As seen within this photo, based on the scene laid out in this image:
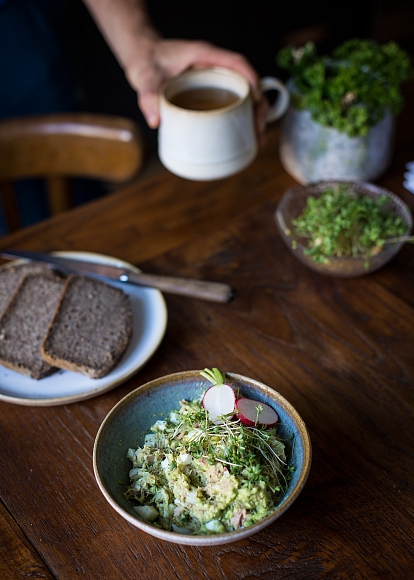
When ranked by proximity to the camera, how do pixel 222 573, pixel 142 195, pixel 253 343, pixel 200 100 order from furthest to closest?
pixel 142 195 < pixel 200 100 < pixel 253 343 < pixel 222 573

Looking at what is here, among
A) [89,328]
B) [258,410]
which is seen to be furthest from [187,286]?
[258,410]

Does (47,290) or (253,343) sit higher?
(47,290)

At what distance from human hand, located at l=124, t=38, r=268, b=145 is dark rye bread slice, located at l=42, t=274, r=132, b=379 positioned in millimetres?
484

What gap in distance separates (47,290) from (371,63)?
993 millimetres

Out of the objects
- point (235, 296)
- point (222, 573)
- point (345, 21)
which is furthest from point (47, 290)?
point (345, 21)

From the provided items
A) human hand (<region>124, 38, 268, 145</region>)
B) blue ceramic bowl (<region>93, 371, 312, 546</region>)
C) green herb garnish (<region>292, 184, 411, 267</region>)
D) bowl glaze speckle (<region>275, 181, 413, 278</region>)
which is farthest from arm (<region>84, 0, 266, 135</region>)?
blue ceramic bowl (<region>93, 371, 312, 546</region>)

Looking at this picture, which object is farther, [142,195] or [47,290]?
[142,195]

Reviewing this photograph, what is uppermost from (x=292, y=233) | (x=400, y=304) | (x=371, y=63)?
(x=371, y=63)

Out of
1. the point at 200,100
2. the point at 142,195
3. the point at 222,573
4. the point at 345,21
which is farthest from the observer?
the point at 345,21

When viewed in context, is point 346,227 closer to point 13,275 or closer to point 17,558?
point 13,275

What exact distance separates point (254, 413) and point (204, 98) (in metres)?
0.89

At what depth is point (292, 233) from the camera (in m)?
1.34

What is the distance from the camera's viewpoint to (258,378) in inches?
45.7

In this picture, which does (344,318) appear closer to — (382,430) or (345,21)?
(382,430)
